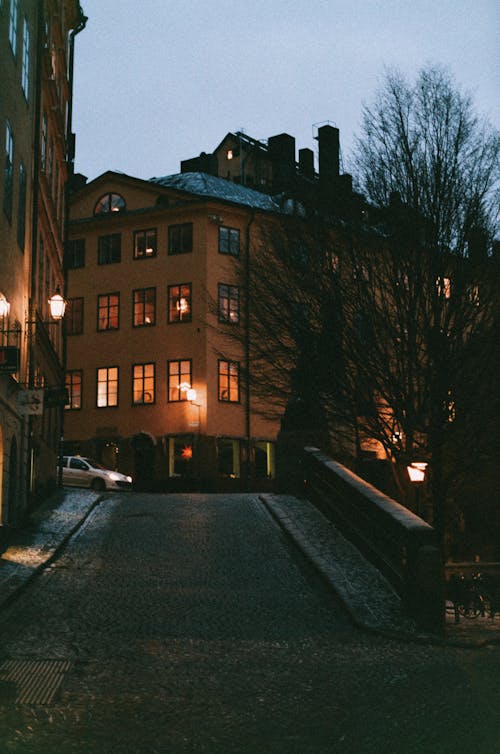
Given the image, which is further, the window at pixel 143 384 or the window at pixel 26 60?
the window at pixel 143 384

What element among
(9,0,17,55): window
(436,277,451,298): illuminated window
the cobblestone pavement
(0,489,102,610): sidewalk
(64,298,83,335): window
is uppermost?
(9,0,17,55): window

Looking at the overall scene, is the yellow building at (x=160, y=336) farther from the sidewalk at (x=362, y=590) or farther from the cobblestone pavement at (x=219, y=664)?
the cobblestone pavement at (x=219, y=664)

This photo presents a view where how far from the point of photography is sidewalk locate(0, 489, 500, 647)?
12711 mm

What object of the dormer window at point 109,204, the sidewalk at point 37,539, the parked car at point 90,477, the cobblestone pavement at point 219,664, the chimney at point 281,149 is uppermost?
the chimney at point 281,149

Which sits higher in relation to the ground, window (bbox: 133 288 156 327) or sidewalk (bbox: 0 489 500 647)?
window (bbox: 133 288 156 327)

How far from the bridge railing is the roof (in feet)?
105

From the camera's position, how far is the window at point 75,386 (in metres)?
51.2

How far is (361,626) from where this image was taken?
1248 cm

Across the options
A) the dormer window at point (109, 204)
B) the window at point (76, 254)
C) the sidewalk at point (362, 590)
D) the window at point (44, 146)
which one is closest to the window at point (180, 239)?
the dormer window at point (109, 204)

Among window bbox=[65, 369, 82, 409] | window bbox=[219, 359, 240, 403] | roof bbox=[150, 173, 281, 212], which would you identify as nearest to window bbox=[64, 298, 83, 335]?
window bbox=[65, 369, 82, 409]

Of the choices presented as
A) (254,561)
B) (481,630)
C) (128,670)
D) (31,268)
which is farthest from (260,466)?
Answer: (128,670)

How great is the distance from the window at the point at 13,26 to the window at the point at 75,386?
30.1 metres

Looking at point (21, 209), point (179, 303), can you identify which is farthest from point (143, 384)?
point (21, 209)

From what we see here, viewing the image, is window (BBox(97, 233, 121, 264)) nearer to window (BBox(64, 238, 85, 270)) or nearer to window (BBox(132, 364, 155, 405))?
window (BBox(64, 238, 85, 270))
